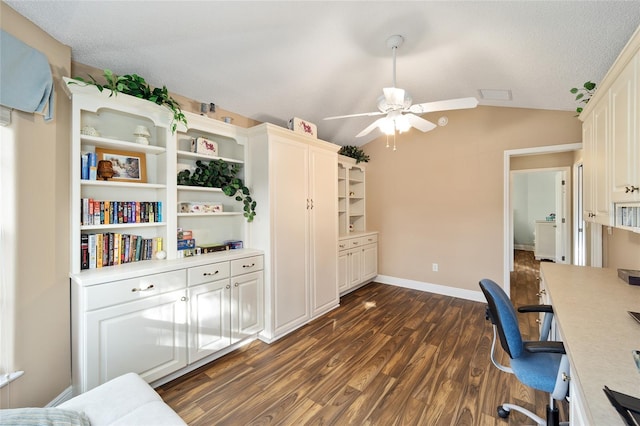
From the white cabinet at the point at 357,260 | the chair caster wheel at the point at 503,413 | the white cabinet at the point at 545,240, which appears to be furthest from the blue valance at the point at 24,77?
the white cabinet at the point at 545,240

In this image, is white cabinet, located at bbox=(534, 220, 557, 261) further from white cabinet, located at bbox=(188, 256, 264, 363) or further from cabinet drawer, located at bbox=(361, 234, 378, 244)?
white cabinet, located at bbox=(188, 256, 264, 363)

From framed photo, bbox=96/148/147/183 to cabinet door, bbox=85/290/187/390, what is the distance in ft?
3.33

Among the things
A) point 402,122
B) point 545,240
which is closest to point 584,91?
point 402,122

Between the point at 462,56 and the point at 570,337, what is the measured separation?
233cm

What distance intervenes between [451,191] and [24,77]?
4394 millimetres

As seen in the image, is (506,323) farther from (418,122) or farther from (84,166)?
(84,166)

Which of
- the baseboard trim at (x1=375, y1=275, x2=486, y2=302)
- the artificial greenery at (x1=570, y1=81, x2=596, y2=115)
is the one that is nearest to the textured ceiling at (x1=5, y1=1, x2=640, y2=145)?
the artificial greenery at (x1=570, y1=81, x2=596, y2=115)

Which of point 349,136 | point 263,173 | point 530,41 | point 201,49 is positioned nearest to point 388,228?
point 349,136

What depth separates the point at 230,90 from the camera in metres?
2.64

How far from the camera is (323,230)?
3.30 meters

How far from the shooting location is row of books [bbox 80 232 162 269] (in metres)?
1.91

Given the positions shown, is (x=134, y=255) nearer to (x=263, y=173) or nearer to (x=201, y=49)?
(x=263, y=173)

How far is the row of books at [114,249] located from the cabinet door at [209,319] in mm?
525

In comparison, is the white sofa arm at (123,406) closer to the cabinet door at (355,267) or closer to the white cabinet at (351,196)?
the cabinet door at (355,267)
